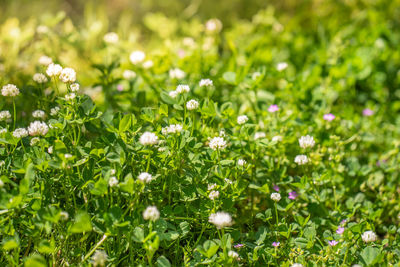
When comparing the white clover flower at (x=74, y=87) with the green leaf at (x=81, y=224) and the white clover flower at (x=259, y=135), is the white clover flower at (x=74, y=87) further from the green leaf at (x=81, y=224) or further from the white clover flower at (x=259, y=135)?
the white clover flower at (x=259, y=135)

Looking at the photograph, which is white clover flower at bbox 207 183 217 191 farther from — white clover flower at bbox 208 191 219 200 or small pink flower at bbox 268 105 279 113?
small pink flower at bbox 268 105 279 113

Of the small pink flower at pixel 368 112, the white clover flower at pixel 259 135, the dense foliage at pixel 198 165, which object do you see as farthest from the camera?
the small pink flower at pixel 368 112

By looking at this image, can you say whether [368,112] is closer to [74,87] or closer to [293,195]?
[293,195]

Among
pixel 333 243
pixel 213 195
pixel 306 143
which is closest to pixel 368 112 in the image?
pixel 306 143

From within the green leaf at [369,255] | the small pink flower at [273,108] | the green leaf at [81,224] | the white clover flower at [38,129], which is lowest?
the green leaf at [81,224]

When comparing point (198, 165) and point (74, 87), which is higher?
point (74, 87)

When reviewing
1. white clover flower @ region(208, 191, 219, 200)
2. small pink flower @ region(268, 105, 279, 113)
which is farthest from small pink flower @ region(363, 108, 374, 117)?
white clover flower @ region(208, 191, 219, 200)

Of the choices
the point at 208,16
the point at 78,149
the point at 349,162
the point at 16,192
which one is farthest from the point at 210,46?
the point at 16,192

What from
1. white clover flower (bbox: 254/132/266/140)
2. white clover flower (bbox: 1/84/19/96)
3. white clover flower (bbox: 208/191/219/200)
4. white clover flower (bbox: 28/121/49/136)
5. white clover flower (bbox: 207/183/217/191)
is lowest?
white clover flower (bbox: 208/191/219/200)

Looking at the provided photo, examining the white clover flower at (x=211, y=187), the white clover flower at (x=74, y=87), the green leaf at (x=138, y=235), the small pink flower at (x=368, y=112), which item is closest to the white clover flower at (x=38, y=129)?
the white clover flower at (x=74, y=87)
